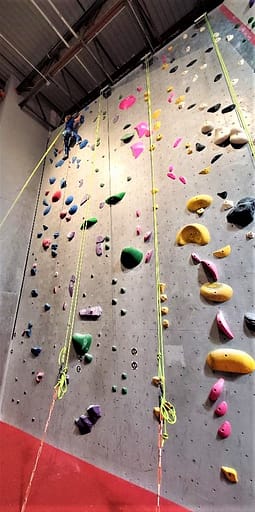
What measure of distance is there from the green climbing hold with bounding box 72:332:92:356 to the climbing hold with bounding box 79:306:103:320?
147 mm

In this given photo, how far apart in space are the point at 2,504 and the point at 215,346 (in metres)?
1.48

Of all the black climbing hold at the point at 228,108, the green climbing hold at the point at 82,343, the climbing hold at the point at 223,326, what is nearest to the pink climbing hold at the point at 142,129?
the black climbing hold at the point at 228,108

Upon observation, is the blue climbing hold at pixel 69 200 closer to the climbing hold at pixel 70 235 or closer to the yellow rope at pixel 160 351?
Answer: the climbing hold at pixel 70 235

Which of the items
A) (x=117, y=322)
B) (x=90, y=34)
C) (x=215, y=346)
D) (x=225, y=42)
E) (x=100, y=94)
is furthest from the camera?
(x=100, y=94)

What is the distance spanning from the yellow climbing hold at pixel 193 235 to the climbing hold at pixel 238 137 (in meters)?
0.60

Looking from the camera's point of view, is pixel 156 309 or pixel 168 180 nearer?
pixel 156 309

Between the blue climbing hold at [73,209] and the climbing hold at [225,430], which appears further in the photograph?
the blue climbing hold at [73,209]

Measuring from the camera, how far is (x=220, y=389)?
133cm

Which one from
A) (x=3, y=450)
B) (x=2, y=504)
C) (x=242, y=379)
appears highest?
(x=2, y=504)

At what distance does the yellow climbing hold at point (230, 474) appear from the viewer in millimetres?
1179

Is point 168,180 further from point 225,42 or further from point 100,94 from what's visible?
point 100,94

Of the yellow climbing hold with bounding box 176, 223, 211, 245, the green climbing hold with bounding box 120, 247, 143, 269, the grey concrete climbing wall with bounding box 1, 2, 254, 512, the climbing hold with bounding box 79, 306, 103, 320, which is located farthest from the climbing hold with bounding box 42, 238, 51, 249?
the yellow climbing hold with bounding box 176, 223, 211, 245

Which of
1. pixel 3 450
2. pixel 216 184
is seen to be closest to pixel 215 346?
pixel 216 184

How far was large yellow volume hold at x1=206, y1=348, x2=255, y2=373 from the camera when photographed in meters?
1.28
